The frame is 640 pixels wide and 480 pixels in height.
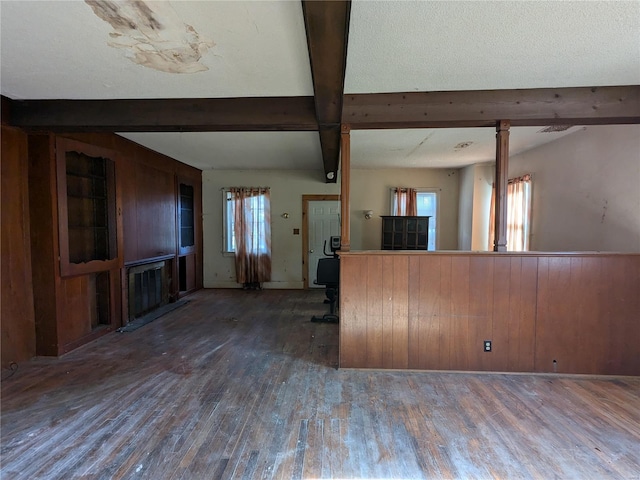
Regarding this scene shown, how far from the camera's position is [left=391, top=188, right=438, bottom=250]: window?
6203mm

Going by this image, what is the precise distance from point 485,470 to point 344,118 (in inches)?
107

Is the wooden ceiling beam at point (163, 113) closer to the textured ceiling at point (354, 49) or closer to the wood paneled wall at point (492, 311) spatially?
the textured ceiling at point (354, 49)

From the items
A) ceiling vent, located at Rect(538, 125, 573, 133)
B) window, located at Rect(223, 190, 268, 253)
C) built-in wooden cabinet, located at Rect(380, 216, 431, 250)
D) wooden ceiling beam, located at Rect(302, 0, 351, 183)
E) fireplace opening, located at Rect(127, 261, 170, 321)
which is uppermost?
ceiling vent, located at Rect(538, 125, 573, 133)

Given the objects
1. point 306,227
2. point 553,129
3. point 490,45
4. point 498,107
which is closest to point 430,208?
point 306,227

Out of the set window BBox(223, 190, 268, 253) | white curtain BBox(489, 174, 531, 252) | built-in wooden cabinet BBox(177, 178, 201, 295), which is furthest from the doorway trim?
white curtain BBox(489, 174, 531, 252)

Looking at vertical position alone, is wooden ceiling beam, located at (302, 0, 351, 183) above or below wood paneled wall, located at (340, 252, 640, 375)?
above

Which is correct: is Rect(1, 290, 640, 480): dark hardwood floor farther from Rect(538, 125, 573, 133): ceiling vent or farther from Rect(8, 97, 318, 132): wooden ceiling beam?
Rect(538, 125, 573, 133): ceiling vent

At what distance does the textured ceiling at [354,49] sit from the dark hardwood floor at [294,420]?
2.51 meters

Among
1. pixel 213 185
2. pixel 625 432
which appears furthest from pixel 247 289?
pixel 625 432

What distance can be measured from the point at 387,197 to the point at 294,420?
4.94 m

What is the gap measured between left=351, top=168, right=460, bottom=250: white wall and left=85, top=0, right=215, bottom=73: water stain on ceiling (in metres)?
4.45

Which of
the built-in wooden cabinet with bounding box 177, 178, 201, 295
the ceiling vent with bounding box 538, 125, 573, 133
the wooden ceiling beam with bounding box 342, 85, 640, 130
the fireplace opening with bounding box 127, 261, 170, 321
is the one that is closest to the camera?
the wooden ceiling beam with bounding box 342, 85, 640, 130

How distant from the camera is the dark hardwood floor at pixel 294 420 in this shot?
5.56 ft

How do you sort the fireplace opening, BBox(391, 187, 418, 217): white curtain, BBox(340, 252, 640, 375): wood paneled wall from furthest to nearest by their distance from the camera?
BBox(391, 187, 418, 217): white curtain → the fireplace opening → BBox(340, 252, 640, 375): wood paneled wall
